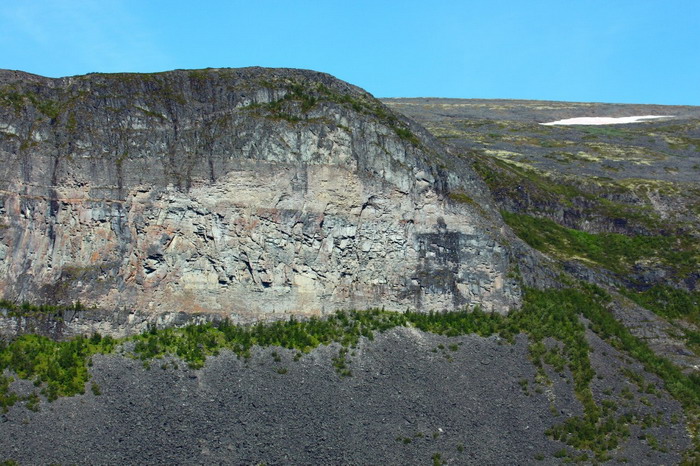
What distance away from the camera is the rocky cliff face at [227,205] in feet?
137

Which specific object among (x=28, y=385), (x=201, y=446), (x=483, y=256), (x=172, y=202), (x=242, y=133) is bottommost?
(x=201, y=446)

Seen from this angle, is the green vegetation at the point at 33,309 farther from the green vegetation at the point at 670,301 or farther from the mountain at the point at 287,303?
the green vegetation at the point at 670,301

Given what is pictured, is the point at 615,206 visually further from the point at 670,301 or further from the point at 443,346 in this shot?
the point at 443,346

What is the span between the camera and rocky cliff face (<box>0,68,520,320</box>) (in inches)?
1642

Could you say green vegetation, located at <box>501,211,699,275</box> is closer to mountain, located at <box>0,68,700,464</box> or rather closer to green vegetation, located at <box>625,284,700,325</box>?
green vegetation, located at <box>625,284,700,325</box>

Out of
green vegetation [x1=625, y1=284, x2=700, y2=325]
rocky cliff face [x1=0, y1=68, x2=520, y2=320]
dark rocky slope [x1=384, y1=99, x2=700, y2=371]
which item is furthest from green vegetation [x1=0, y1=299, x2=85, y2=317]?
green vegetation [x1=625, y1=284, x2=700, y2=325]

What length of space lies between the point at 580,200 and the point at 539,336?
2743 centimetres

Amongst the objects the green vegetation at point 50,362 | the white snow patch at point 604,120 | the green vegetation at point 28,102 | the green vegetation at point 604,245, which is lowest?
the green vegetation at point 50,362

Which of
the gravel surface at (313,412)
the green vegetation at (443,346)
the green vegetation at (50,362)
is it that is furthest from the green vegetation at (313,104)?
the green vegetation at (50,362)

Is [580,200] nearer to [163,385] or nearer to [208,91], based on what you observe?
[208,91]

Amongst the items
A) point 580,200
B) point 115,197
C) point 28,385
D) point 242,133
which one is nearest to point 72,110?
point 115,197

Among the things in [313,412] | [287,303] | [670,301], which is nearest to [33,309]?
[287,303]

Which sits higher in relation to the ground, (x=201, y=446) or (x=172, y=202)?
(x=172, y=202)

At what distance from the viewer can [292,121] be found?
46.9 m
